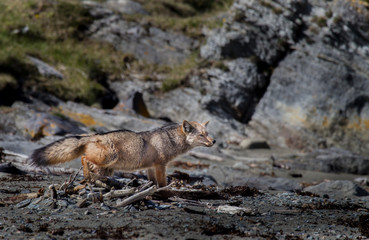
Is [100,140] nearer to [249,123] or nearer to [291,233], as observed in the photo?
[291,233]

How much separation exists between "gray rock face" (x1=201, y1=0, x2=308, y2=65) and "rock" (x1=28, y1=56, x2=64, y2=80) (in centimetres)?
874

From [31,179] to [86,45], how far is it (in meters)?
18.1

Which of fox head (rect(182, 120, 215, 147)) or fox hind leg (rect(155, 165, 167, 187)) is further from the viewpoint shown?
fox head (rect(182, 120, 215, 147))

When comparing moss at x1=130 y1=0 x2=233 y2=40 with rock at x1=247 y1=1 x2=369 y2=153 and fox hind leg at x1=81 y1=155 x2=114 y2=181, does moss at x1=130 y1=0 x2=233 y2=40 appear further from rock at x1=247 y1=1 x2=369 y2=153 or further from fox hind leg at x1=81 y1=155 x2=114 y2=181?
fox hind leg at x1=81 y1=155 x2=114 y2=181

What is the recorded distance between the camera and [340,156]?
1664 cm

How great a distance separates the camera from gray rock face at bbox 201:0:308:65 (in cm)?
2408

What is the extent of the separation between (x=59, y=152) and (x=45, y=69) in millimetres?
15707

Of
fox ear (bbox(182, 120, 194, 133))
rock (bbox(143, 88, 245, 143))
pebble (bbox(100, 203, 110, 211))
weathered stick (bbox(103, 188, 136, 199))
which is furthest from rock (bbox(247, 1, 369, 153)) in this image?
pebble (bbox(100, 203, 110, 211))

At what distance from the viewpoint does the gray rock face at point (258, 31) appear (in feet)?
79.0

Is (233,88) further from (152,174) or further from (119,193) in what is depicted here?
(119,193)

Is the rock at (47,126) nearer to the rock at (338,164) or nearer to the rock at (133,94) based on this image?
the rock at (133,94)

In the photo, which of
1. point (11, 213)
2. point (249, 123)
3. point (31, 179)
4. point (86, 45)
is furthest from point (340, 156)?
point (86, 45)

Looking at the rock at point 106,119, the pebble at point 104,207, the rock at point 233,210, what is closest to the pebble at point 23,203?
the pebble at point 104,207

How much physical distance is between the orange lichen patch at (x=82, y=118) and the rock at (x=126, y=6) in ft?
37.7
